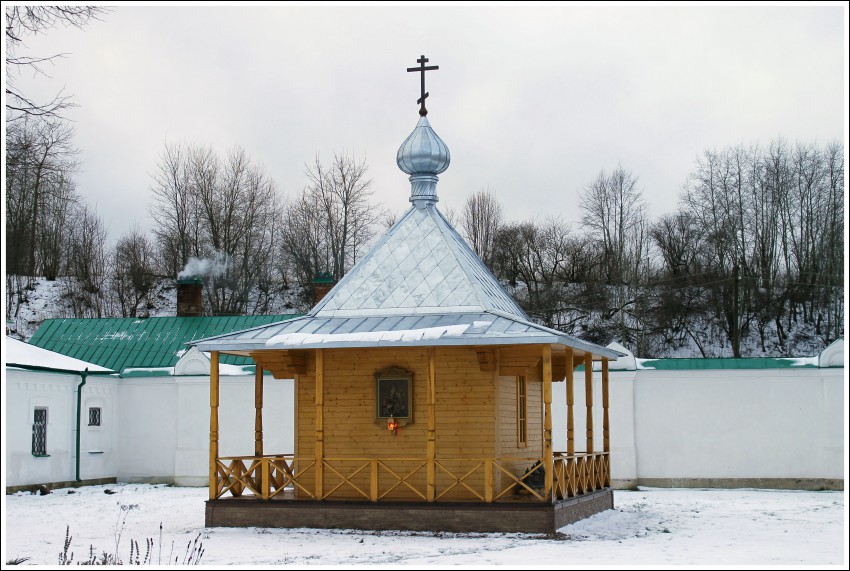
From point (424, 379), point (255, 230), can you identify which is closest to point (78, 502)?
point (424, 379)

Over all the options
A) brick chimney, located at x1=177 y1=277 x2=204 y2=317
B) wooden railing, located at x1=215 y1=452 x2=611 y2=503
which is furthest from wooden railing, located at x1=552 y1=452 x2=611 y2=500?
brick chimney, located at x1=177 y1=277 x2=204 y2=317

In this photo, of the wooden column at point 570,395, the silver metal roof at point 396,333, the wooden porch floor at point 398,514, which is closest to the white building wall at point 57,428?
the wooden porch floor at point 398,514

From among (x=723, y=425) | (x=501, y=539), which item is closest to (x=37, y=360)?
(x=501, y=539)

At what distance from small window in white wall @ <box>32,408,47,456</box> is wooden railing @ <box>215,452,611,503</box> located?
7662mm

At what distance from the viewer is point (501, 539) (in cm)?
1284

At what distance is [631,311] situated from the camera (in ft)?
136

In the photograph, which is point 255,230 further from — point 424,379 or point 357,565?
point 357,565

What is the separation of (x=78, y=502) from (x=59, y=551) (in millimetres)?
7099

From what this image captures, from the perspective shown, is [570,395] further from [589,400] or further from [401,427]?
[401,427]

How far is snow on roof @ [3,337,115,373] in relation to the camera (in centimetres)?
2117

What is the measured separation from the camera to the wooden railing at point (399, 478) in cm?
1398

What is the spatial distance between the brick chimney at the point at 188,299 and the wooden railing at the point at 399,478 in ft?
43.0

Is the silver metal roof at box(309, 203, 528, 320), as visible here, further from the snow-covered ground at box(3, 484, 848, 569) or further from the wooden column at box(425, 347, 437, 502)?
the snow-covered ground at box(3, 484, 848, 569)

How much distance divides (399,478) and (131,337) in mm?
14695
